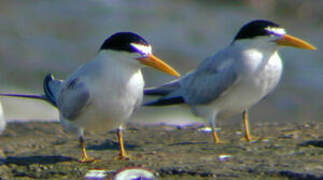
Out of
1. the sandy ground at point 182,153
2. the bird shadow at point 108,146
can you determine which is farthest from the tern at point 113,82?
the bird shadow at point 108,146

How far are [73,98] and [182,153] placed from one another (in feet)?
2.79

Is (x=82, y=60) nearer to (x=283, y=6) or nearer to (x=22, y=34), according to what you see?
(x=22, y=34)

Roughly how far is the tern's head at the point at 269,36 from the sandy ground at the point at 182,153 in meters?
0.70

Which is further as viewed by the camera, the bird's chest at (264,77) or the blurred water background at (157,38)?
the blurred water background at (157,38)

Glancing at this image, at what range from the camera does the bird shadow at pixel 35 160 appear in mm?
6137

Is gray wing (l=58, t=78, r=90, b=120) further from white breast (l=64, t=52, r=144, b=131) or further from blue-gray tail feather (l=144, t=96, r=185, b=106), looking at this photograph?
blue-gray tail feather (l=144, t=96, r=185, b=106)

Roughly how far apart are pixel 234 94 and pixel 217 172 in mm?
1420

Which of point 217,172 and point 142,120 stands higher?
point 217,172

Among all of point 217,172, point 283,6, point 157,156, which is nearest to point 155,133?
point 157,156

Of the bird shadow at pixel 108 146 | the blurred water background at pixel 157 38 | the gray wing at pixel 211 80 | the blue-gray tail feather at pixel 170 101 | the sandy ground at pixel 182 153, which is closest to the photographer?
the sandy ground at pixel 182 153

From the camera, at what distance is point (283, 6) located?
1905cm

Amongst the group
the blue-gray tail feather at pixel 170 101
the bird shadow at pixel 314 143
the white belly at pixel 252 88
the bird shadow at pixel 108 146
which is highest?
the white belly at pixel 252 88

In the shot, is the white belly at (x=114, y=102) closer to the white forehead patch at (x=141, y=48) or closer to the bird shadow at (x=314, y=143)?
the white forehead patch at (x=141, y=48)

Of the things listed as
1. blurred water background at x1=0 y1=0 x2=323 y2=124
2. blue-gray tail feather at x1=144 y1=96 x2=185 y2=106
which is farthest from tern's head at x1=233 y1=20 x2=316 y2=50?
blurred water background at x1=0 y1=0 x2=323 y2=124
